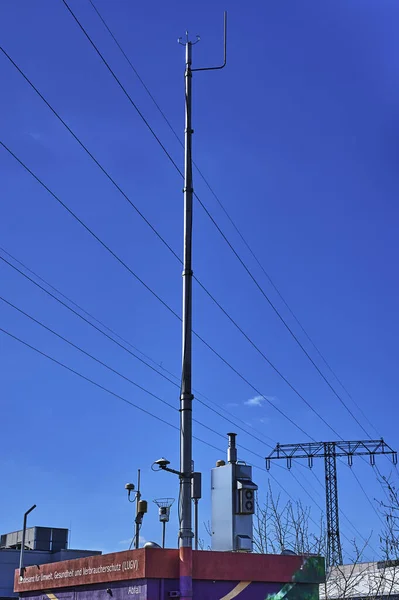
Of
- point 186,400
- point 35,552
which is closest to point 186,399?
point 186,400

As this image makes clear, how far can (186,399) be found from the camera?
51.0ft

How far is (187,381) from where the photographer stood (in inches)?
621

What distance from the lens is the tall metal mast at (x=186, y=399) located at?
14.7m

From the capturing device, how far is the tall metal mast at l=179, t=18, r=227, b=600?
48.2 feet

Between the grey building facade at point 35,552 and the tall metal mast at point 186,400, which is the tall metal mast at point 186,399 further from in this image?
the grey building facade at point 35,552

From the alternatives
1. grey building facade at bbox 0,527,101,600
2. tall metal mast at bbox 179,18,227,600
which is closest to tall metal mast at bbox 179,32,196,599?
tall metal mast at bbox 179,18,227,600

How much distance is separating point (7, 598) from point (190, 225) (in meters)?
42.6

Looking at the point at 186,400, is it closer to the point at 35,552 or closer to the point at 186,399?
the point at 186,399

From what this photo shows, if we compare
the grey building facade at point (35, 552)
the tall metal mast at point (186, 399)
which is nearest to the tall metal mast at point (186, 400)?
the tall metal mast at point (186, 399)

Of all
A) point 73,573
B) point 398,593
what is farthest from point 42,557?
point 73,573

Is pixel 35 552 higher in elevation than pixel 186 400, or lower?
higher

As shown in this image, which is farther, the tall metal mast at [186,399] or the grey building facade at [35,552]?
the grey building facade at [35,552]

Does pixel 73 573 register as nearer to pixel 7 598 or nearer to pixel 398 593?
pixel 398 593

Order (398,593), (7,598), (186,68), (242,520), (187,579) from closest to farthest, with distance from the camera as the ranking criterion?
1. (187,579)
2. (242,520)
3. (186,68)
4. (398,593)
5. (7,598)
